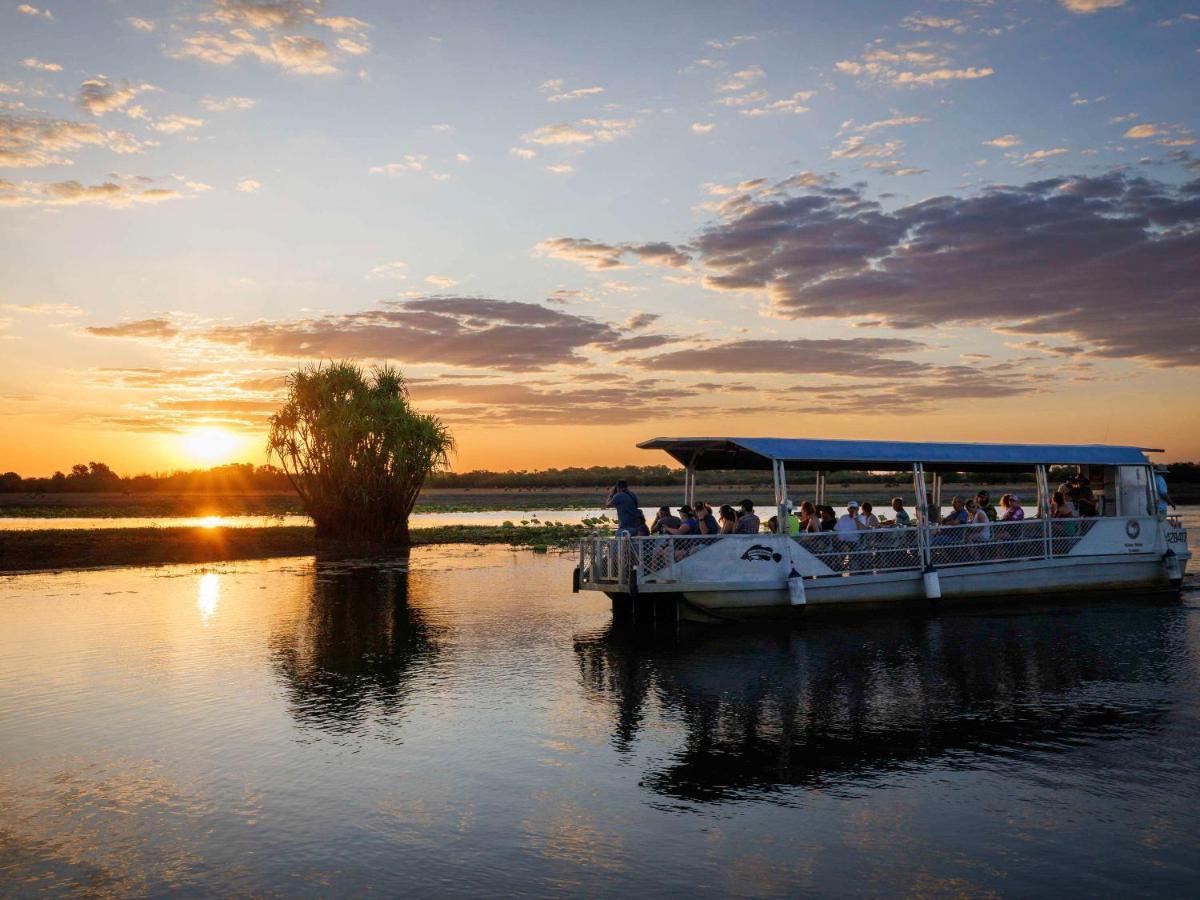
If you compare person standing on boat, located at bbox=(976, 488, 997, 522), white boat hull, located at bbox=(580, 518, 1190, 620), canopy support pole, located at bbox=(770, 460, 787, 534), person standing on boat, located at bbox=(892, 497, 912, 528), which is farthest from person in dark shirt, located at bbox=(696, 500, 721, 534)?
person standing on boat, located at bbox=(976, 488, 997, 522)

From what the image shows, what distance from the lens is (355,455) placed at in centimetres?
4628

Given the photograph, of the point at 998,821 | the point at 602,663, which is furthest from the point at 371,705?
the point at 998,821

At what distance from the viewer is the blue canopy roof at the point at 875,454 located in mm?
22000

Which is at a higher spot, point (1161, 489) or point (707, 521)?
point (1161, 489)

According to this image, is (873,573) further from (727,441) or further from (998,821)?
(998,821)

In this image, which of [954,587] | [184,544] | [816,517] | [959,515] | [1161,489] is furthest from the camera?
[184,544]

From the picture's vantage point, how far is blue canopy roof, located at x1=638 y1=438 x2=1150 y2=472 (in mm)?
22000

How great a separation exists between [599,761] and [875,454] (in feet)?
46.5

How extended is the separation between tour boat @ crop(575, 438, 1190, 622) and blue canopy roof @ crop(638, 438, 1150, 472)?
1.7 inches

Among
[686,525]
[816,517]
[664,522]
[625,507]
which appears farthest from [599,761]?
[816,517]

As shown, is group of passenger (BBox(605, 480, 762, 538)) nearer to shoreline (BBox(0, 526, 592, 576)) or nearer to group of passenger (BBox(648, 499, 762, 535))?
group of passenger (BBox(648, 499, 762, 535))

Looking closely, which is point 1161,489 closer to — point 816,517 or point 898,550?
point 898,550

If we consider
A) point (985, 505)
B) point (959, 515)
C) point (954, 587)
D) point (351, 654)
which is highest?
point (985, 505)

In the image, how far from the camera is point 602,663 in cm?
1655
